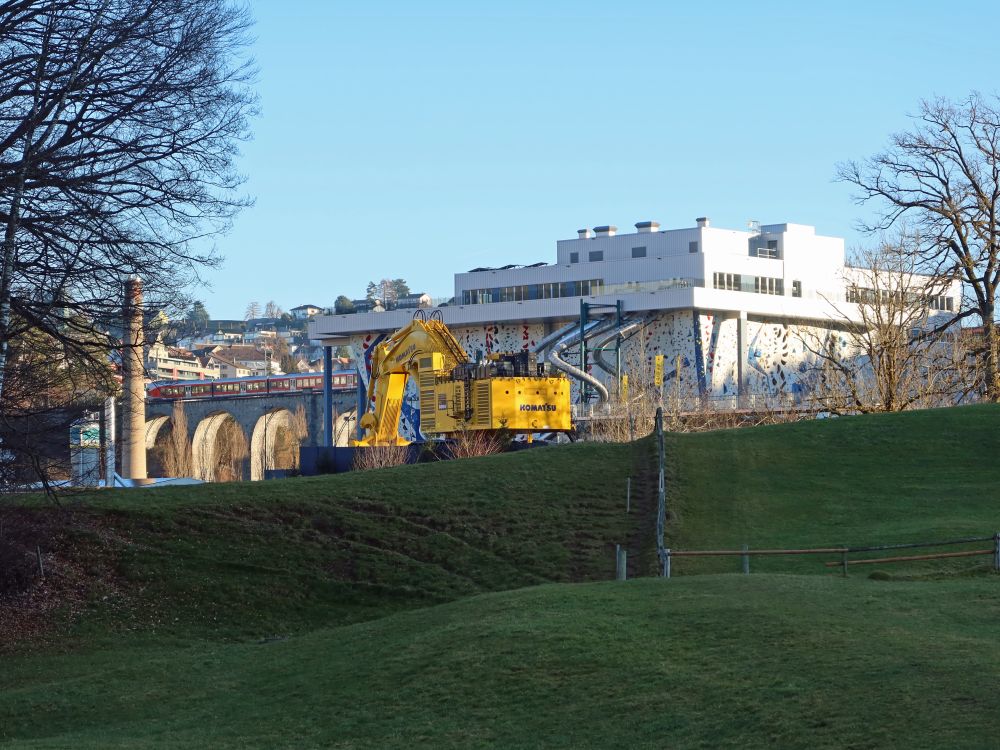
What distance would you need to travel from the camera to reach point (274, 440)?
12612 cm

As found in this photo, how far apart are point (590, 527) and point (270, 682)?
15.2 meters

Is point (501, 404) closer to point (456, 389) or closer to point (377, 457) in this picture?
point (456, 389)

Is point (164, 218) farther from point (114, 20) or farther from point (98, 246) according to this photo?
point (114, 20)

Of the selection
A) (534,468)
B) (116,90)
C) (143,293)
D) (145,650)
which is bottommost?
(145,650)

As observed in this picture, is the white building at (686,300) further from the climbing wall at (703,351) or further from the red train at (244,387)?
the red train at (244,387)

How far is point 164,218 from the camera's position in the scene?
2288cm

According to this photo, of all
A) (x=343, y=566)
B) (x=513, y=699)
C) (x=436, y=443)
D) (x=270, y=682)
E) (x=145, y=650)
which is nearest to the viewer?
(x=513, y=699)

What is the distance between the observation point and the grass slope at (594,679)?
15.1 m

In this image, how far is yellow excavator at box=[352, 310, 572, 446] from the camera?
49.1m

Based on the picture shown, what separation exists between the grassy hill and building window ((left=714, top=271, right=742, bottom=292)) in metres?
57.3

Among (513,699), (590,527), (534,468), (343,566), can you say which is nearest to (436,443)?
(534,468)

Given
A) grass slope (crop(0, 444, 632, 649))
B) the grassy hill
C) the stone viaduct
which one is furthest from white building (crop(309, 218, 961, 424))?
grass slope (crop(0, 444, 632, 649))

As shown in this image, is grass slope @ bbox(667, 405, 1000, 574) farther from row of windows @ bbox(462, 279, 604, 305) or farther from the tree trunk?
row of windows @ bbox(462, 279, 604, 305)

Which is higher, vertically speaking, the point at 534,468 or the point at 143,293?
the point at 143,293
